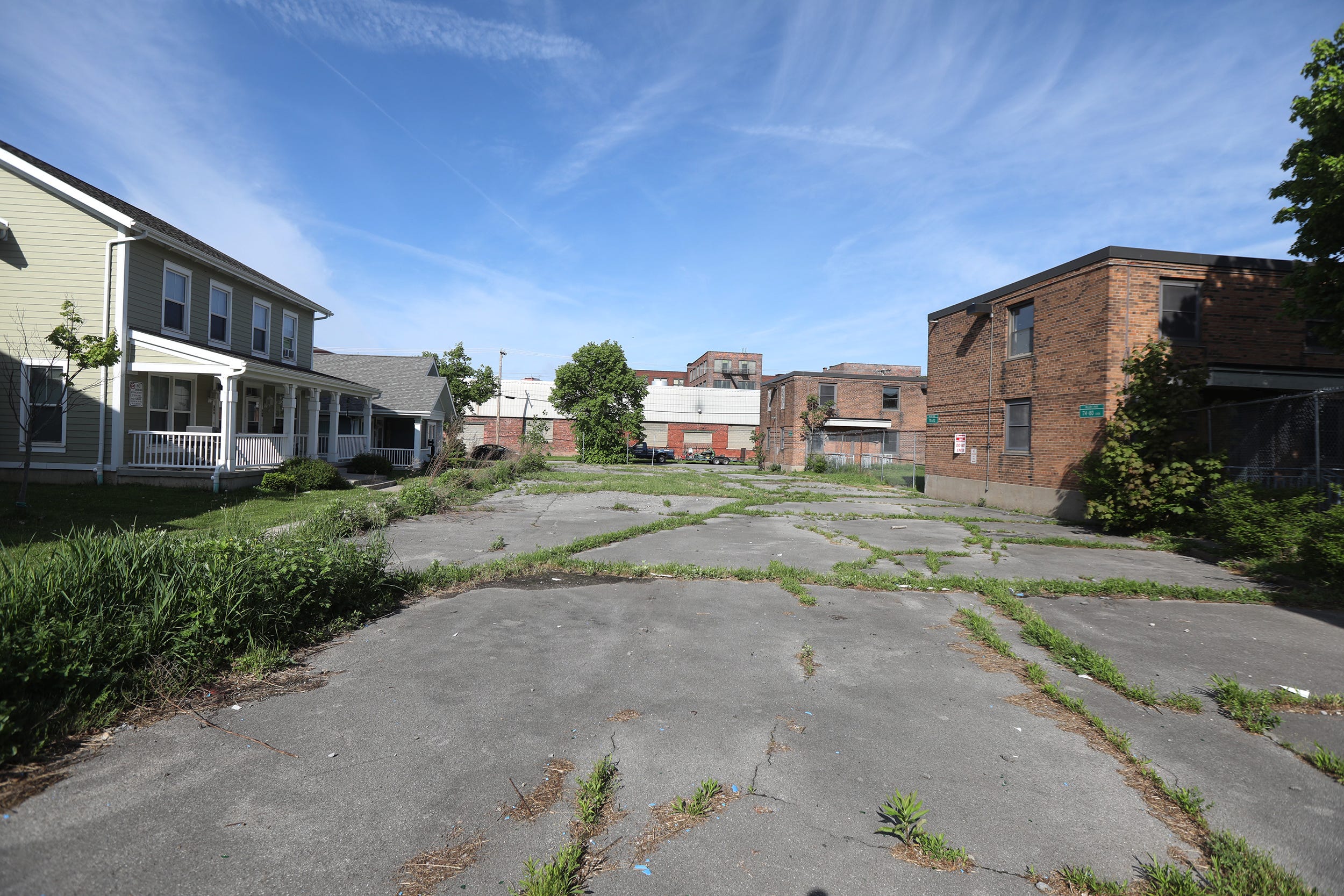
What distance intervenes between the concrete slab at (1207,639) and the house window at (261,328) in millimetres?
22554

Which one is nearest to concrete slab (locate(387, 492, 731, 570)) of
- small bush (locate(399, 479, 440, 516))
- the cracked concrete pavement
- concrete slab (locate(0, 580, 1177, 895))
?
small bush (locate(399, 479, 440, 516))

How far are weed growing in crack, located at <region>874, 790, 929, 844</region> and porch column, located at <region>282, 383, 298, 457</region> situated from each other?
2026 centimetres

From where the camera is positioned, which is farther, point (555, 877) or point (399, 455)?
point (399, 455)

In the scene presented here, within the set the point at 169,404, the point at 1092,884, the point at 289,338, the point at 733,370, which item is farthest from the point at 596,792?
the point at 733,370

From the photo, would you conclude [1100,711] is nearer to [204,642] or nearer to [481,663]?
[481,663]

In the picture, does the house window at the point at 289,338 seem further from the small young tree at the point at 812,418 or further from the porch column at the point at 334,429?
the small young tree at the point at 812,418

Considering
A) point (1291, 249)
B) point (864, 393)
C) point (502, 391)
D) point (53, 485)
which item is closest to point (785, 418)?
point (864, 393)

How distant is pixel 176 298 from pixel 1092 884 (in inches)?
859

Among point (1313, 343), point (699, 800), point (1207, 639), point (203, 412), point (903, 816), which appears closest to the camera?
point (903, 816)

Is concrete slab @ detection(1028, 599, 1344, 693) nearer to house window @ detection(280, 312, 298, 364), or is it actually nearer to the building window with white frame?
the building window with white frame

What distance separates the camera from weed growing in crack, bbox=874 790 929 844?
3051mm

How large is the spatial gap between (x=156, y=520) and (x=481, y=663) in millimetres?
9413

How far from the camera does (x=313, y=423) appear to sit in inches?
835

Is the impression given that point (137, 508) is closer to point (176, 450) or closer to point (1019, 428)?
point (176, 450)
